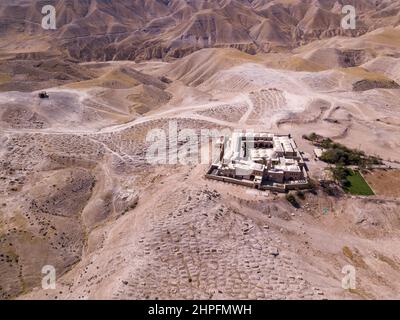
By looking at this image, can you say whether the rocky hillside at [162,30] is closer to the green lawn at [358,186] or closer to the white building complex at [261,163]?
the white building complex at [261,163]

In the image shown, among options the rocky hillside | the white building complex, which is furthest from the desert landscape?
the rocky hillside

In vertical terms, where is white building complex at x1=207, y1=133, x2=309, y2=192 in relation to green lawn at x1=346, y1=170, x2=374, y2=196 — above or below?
above

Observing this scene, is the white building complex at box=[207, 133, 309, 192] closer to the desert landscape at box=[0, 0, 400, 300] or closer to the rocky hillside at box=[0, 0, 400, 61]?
the desert landscape at box=[0, 0, 400, 300]

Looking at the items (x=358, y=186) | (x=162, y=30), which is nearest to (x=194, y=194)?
(x=358, y=186)

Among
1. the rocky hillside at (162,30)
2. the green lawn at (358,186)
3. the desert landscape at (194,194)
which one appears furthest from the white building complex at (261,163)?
the rocky hillside at (162,30)

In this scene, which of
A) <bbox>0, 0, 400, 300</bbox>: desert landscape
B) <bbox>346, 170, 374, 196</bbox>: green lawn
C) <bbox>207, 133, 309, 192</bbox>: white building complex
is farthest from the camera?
<bbox>207, 133, 309, 192</bbox>: white building complex

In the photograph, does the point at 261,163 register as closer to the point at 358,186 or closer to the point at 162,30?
the point at 358,186

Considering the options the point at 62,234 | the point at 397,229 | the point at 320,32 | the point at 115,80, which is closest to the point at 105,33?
the point at 115,80
